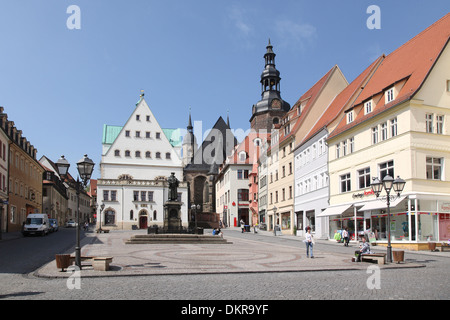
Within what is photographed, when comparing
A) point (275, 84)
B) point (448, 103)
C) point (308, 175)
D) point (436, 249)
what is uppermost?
point (275, 84)

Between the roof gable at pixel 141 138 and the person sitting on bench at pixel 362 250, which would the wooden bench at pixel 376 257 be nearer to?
the person sitting on bench at pixel 362 250

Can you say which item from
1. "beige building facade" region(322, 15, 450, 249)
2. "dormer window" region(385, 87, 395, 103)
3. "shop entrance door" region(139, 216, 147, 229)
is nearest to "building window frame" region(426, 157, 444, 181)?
"beige building facade" region(322, 15, 450, 249)

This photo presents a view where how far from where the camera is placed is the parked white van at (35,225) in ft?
136

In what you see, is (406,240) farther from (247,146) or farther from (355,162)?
(247,146)

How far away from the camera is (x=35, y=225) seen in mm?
41812

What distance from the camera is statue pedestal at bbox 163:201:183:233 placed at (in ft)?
121

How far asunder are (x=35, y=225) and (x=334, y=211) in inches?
993

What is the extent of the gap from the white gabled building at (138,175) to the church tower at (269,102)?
18.1 m

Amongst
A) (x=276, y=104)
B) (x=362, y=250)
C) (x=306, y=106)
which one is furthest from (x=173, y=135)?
(x=362, y=250)

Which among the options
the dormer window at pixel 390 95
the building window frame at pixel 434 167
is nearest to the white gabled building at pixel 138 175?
the dormer window at pixel 390 95

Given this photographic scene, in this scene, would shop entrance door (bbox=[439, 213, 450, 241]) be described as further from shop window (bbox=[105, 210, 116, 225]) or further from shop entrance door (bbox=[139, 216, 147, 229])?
shop window (bbox=[105, 210, 116, 225])
